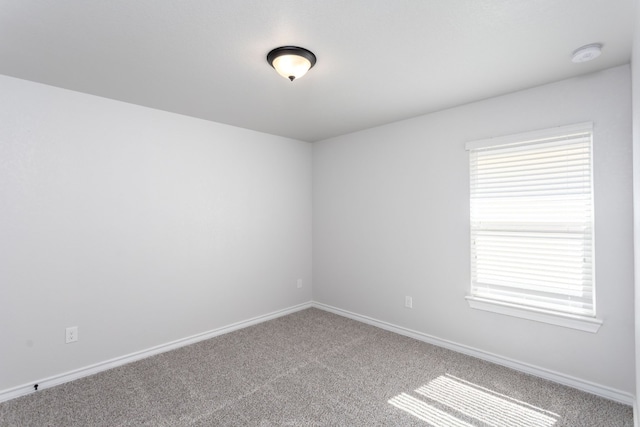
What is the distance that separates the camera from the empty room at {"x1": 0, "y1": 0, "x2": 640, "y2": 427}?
1.90 meters

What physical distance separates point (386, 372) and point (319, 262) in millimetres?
2059

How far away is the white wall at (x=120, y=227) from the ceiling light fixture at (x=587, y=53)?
10.3ft

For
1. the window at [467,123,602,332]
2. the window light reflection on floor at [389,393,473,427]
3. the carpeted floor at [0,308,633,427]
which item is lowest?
the window light reflection on floor at [389,393,473,427]

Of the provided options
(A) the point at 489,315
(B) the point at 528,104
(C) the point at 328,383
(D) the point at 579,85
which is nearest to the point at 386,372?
(C) the point at 328,383

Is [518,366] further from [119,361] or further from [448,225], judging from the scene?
[119,361]

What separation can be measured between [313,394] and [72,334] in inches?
81.4

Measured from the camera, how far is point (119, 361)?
114 inches

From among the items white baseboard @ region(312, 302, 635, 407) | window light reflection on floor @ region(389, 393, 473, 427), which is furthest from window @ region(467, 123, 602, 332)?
window light reflection on floor @ region(389, 393, 473, 427)

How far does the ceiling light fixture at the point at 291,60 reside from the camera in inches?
78.9

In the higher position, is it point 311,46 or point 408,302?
point 311,46

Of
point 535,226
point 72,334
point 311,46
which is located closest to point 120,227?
point 72,334

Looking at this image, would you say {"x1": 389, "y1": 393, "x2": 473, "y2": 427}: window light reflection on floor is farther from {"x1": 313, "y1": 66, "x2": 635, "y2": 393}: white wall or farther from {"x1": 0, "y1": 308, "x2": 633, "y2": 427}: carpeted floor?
{"x1": 313, "y1": 66, "x2": 635, "y2": 393}: white wall

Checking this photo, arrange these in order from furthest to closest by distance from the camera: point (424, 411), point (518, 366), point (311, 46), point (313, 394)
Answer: point (518, 366) < point (313, 394) < point (424, 411) < point (311, 46)

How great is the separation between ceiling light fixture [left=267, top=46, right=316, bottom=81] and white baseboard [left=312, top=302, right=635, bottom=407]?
2.88 metres
